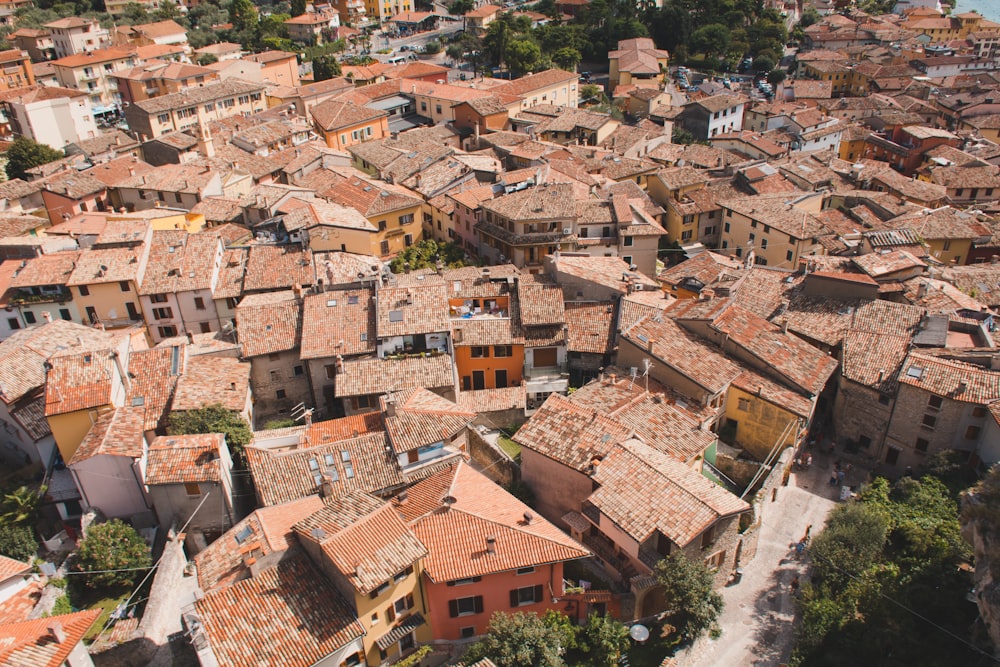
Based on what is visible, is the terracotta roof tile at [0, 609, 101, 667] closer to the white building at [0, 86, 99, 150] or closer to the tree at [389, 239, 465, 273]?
the tree at [389, 239, 465, 273]

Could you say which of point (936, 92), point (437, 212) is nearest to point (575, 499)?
point (437, 212)

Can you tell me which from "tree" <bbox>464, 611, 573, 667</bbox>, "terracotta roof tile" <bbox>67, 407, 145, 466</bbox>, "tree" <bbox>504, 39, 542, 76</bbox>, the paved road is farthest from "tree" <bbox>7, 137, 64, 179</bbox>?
the paved road

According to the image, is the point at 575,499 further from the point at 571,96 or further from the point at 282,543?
the point at 571,96

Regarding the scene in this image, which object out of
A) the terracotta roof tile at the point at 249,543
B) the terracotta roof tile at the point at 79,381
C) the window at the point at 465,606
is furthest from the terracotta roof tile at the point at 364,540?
the terracotta roof tile at the point at 79,381

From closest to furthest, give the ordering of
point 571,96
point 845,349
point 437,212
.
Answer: point 845,349
point 437,212
point 571,96

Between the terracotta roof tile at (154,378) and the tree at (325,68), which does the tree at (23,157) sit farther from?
the terracotta roof tile at (154,378)

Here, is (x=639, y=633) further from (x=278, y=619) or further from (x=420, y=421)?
(x=278, y=619)
